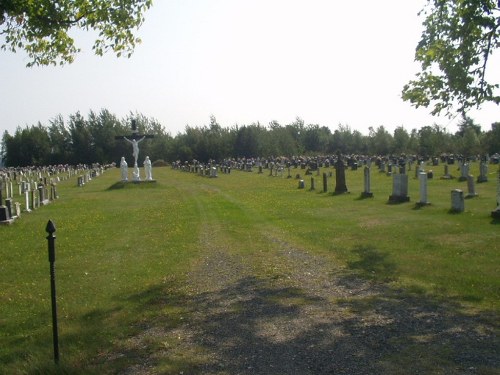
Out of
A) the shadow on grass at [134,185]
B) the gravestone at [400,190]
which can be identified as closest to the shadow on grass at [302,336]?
the gravestone at [400,190]

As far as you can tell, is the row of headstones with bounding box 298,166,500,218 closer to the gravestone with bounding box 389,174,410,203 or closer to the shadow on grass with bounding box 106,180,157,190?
the gravestone with bounding box 389,174,410,203

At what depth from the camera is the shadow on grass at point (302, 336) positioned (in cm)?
550

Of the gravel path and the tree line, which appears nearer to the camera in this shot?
the gravel path

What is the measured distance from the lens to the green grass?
275 inches

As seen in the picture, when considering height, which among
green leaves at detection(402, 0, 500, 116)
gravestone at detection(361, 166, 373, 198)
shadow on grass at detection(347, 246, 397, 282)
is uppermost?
green leaves at detection(402, 0, 500, 116)

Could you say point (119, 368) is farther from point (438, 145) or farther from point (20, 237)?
point (438, 145)

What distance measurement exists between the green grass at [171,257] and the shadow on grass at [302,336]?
11cm

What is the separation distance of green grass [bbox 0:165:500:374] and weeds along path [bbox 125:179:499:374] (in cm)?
32

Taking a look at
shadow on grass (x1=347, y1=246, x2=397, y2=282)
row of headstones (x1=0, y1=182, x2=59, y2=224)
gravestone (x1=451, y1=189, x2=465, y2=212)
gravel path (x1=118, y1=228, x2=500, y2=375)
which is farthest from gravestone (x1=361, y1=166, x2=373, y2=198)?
gravel path (x1=118, y1=228, x2=500, y2=375)

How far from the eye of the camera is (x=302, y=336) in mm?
6340

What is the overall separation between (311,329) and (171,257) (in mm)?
5750

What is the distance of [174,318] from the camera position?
7.36 m

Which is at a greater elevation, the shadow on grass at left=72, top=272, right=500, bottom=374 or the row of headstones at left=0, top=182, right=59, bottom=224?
the row of headstones at left=0, top=182, right=59, bottom=224

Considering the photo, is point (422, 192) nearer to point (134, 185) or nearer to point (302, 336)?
point (302, 336)
